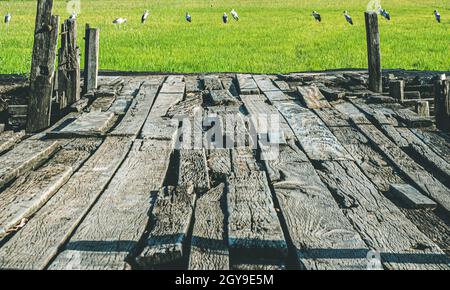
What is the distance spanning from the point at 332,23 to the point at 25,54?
1437cm

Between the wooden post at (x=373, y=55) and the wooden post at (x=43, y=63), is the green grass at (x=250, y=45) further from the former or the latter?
the wooden post at (x=43, y=63)

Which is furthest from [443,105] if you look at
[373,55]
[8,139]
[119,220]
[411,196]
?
[8,139]

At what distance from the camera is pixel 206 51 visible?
50.4 feet

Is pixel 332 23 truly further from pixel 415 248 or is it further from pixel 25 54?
pixel 415 248

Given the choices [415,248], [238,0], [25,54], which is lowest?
[415,248]

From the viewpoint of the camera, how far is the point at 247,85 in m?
8.71

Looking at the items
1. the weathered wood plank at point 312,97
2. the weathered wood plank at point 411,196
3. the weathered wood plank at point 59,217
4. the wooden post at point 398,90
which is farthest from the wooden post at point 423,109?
the weathered wood plank at point 59,217

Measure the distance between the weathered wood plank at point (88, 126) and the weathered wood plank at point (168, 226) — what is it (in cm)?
192

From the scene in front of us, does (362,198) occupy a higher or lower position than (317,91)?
lower

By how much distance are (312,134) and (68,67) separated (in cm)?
347

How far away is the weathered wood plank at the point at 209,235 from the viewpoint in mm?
2996

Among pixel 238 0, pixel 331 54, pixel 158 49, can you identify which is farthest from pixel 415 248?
pixel 238 0

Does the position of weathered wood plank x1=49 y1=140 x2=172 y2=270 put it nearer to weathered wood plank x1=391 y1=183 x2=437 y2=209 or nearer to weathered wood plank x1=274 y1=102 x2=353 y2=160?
weathered wood plank x1=274 y1=102 x2=353 y2=160

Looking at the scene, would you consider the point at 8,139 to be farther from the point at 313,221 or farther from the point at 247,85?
the point at 247,85
